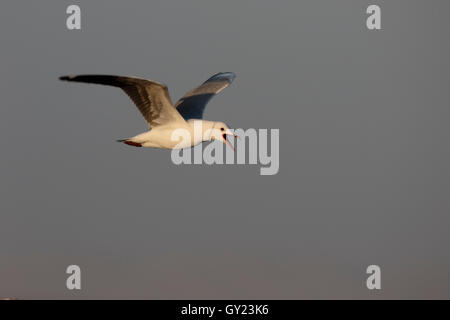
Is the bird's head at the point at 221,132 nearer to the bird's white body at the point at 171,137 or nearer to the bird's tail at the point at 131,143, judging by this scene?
the bird's white body at the point at 171,137

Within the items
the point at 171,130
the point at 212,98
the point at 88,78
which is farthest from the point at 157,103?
the point at 212,98

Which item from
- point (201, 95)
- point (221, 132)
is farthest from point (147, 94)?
point (201, 95)

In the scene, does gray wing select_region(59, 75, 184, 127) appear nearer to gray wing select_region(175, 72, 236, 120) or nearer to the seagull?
the seagull

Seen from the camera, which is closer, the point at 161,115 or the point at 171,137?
the point at 161,115

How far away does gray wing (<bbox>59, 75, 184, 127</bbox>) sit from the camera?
1912 cm

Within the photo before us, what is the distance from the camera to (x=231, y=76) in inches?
1088

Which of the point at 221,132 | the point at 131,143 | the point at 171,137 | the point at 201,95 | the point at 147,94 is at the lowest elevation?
the point at 131,143

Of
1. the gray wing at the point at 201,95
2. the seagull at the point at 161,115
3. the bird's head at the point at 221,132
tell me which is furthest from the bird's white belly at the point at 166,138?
the gray wing at the point at 201,95

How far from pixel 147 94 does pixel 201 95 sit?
516 centimetres

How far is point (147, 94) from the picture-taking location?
21000 mm

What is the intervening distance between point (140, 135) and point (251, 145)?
347 centimetres

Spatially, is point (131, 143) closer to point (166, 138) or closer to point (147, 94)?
point (166, 138)
